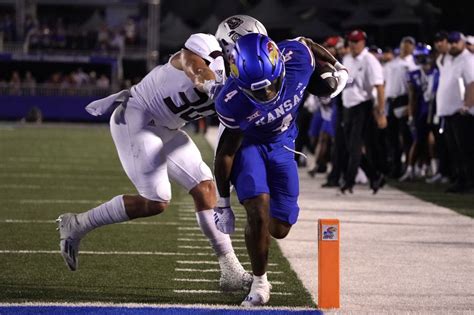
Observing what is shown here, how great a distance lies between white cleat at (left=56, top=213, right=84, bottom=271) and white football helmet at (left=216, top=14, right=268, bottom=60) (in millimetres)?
1373

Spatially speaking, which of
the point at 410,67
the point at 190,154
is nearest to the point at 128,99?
the point at 190,154

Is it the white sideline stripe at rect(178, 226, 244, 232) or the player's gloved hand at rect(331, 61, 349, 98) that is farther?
the white sideline stripe at rect(178, 226, 244, 232)

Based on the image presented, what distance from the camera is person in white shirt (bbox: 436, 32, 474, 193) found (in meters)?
12.9

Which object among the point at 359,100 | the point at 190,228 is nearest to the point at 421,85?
the point at 359,100

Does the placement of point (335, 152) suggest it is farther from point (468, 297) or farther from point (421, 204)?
point (468, 297)

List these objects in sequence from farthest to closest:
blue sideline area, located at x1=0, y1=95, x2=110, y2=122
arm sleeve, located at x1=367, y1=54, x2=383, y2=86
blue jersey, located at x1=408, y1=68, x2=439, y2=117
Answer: blue sideline area, located at x1=0, y1=95, x2=110, y2=122 < blue jersey, located at x1=408, y1=68, x2=439, y2=117 < arm sleeve, located at x1=367, y1=54, x2=383, y2=86

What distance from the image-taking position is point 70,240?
668 cm

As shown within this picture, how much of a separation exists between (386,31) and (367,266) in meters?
27.6

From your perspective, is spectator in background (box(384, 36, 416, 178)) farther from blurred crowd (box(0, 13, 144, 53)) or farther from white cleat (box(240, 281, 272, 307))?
blurred crowd (box(0, 13, 144, 53))

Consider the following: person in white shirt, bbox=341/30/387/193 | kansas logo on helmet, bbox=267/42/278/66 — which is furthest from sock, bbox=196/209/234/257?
person in white shirt, bbox=341/30/387/193

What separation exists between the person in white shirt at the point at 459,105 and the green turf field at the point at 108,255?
312cm

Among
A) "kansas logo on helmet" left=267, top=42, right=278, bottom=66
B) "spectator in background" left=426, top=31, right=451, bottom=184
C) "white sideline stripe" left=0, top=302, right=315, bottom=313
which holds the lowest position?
"spectator in background" left=426, top=31, right=451, bottom=184

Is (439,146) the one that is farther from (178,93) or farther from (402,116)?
(178,93)

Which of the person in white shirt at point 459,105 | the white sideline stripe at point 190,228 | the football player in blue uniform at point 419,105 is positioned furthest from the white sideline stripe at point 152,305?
the football player in blue uniform at point 419,105
